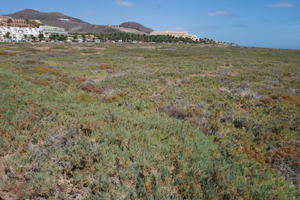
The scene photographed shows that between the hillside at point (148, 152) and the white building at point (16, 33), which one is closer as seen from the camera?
the hillside at point (148, 152)

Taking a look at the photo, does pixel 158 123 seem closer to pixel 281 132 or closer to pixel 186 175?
pixel 186 175

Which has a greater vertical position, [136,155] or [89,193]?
[136,155]

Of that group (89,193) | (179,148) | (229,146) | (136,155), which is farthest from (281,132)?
(89,193)

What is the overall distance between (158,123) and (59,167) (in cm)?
402

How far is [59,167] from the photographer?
5141 mm

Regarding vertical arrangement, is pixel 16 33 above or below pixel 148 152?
above

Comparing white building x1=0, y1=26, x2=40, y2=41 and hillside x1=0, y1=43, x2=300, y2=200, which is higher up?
white building x1=0, y1=26, x2=40, y2=41

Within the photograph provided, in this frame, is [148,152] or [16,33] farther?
[16,33]

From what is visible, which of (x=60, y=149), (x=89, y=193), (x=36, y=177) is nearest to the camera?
(x=89, y=193)

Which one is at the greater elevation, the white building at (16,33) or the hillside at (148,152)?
the white building at (16,33)

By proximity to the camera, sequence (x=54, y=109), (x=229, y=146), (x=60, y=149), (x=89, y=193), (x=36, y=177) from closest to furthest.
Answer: (x=89, y=193) < (x=36, y=177) < (x=60, y=149) < (x=229, y=146) < (x=54, y=109)

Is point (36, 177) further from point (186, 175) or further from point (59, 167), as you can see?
point (186, 175)

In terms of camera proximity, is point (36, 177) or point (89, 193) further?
point (36, 177)

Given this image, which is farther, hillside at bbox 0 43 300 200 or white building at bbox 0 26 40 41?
white building at bbox 0 26 40 41
